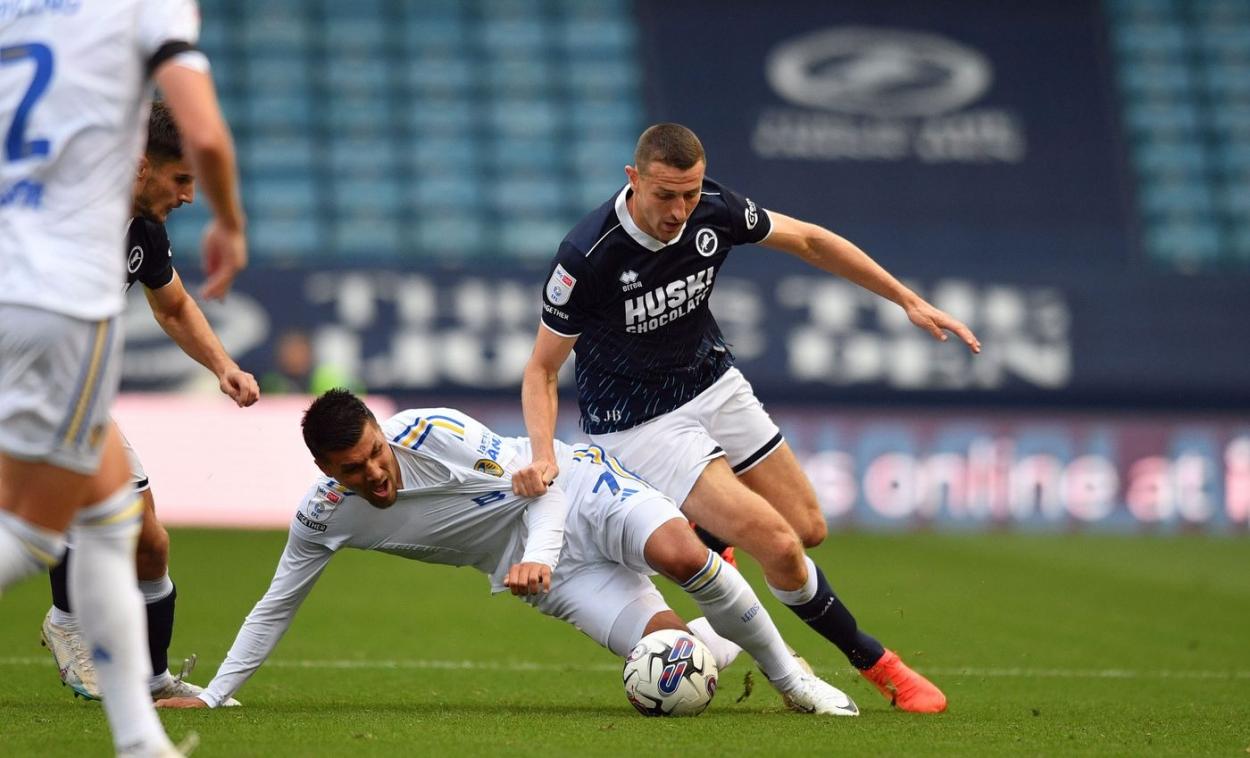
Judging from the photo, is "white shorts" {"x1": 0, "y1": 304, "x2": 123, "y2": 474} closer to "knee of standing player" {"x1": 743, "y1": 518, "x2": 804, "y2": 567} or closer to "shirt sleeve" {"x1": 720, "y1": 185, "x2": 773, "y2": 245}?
"knee of standing player" {"x1": 743, "y1": 518, "x2": 804, "y2": 567}

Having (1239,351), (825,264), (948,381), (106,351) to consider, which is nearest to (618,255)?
(825,264)

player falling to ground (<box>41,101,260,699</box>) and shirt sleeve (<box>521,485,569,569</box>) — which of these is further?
player falling to ground (<box>41,101,260,699</box>)

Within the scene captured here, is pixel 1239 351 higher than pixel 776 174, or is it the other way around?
pixel 776 174

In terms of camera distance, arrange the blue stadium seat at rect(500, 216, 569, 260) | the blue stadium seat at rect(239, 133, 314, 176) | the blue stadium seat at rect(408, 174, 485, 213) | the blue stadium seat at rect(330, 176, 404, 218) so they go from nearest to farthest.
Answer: the blue stadium seat at rect(500, 216, 569, 260), the blue stadium seat at rect(330, 176, 404, 218), the blue stadium seat at rect(408, 174, 485, 213), the blue stadium seat at rect(239, 133, 314, 176)

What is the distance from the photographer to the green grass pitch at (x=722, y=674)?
15.8ft

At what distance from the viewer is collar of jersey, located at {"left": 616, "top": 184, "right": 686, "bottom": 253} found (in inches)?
232

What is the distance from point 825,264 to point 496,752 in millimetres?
2460

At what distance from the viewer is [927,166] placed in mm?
19297

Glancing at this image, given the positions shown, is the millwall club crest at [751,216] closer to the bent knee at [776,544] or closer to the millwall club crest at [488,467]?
the bent knee at [776,544]

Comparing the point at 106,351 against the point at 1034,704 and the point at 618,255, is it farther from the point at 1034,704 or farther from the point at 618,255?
the point at 1034,704

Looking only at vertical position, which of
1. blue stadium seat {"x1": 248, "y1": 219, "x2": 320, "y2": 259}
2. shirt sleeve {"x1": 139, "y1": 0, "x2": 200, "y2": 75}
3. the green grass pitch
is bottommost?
the green grass pitch

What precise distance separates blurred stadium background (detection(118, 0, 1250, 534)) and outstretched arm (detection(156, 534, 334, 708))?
951 centimetres

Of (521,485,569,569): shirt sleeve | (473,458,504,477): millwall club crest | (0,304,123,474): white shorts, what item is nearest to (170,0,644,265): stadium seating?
(473,458,504,477): millwall club crest

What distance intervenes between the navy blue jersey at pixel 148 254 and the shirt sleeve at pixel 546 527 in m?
1.45
